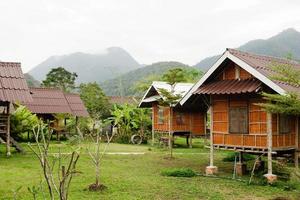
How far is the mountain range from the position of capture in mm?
80688

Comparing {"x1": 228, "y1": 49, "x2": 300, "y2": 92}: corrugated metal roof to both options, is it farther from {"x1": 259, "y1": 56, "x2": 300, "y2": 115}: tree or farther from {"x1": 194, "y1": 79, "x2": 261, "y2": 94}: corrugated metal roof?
{"x1": 259, "y1": 56, "x2": 300, "y2": 115}: tree

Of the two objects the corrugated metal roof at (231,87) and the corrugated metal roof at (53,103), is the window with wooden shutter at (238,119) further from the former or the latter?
the corrugated metal roof at (53,103)

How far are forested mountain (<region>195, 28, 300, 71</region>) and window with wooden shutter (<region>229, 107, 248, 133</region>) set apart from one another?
85973mm

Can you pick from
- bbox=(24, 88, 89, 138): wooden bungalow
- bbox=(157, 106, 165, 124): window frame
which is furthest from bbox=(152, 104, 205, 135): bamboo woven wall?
bbox=(24, 88, 89, 138): wooden bungalow

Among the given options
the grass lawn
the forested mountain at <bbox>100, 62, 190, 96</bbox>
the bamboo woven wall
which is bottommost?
the grass lawn

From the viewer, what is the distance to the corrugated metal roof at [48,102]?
28.7 metres

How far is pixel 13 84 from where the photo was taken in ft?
58.3

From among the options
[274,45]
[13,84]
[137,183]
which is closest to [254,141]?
[137,183]

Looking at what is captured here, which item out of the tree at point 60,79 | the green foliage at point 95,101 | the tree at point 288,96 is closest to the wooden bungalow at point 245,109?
the tree at point 288,96

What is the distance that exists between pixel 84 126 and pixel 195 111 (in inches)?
295

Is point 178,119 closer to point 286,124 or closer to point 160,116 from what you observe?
point 160,116

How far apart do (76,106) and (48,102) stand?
2.73 metres

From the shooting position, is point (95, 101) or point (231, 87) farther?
point (95, 101)

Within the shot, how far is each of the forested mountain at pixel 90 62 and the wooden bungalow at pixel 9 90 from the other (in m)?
135
